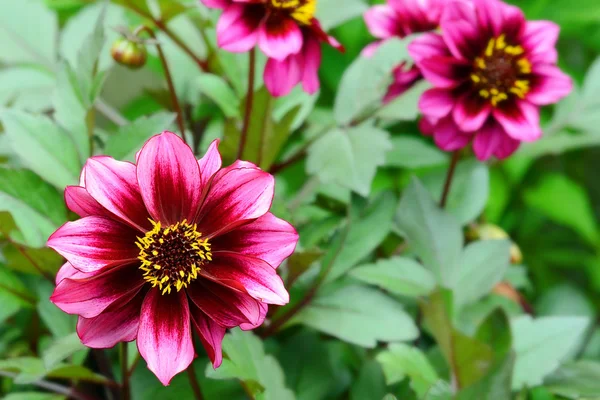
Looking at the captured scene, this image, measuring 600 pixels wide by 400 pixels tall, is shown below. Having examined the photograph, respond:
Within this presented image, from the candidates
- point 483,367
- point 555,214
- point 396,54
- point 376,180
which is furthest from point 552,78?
point 555,214

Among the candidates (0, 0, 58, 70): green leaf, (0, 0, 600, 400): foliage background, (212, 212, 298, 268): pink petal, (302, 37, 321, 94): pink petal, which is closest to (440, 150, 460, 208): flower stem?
(0, 0, 600, 400): foliage background

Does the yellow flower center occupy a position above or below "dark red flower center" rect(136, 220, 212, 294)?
above

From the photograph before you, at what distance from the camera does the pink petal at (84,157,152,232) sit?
0.93 feet

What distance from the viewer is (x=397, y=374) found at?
1.35ft

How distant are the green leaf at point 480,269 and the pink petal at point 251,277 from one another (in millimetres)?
240

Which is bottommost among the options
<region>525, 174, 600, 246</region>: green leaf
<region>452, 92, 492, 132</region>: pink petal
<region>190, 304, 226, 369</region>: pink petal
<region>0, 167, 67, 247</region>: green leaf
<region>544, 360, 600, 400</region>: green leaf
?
<region>525, 174, 600, 246</region>: green leaf

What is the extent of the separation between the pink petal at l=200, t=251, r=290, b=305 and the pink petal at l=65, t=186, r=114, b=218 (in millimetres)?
54

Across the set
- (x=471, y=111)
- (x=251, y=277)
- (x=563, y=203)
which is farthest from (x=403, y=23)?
(x=563, y=203)

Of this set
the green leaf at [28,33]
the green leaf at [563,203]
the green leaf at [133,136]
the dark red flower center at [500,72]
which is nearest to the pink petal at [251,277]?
the green leaf at [133,136]

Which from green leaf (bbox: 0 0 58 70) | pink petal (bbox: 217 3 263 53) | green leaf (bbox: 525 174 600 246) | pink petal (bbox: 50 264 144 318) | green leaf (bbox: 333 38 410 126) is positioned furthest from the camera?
green leaf (bbox: 525 174 600 246)

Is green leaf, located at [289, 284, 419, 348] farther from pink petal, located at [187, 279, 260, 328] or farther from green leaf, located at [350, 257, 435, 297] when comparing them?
pink petal, located at [187, 279, 260, 328]

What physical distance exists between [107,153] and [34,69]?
0.74ft

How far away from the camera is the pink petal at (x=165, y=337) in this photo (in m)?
0.28

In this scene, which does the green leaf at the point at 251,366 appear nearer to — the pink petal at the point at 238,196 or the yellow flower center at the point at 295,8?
the pink petal at the point at 238,196
